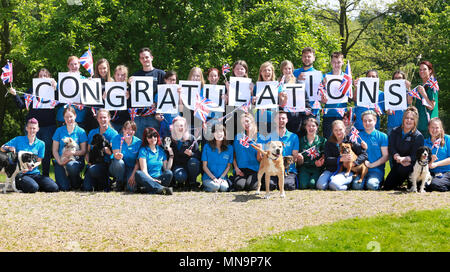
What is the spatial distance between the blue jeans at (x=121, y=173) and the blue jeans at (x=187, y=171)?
2.78 ft

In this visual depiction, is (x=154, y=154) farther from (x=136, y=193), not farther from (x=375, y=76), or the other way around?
(x=375, y=76)

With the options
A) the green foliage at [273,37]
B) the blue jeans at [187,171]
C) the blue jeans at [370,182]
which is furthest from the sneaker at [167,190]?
the green foliage at [273,37]

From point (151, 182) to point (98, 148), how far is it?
127cm

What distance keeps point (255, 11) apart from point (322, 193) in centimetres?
1048

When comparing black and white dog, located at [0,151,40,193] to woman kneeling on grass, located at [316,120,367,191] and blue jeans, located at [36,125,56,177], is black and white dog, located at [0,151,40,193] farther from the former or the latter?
woman kneeling on grass, located at [316,120,367,191]

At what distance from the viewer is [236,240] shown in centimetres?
680

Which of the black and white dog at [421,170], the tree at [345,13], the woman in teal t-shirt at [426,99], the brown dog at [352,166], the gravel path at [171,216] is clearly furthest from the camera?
the tree at [345,13]

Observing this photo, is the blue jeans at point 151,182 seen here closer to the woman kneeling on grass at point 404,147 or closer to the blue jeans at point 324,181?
the blue jeans at point 324,181

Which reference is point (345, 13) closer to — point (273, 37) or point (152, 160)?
→ point (273, 37)

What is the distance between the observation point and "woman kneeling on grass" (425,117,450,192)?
9.71 meters

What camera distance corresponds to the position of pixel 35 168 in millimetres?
10156

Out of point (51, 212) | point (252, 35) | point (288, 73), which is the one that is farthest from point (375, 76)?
point (252, 35)

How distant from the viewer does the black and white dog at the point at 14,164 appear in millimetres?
9859

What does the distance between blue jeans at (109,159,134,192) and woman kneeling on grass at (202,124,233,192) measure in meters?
1.42
